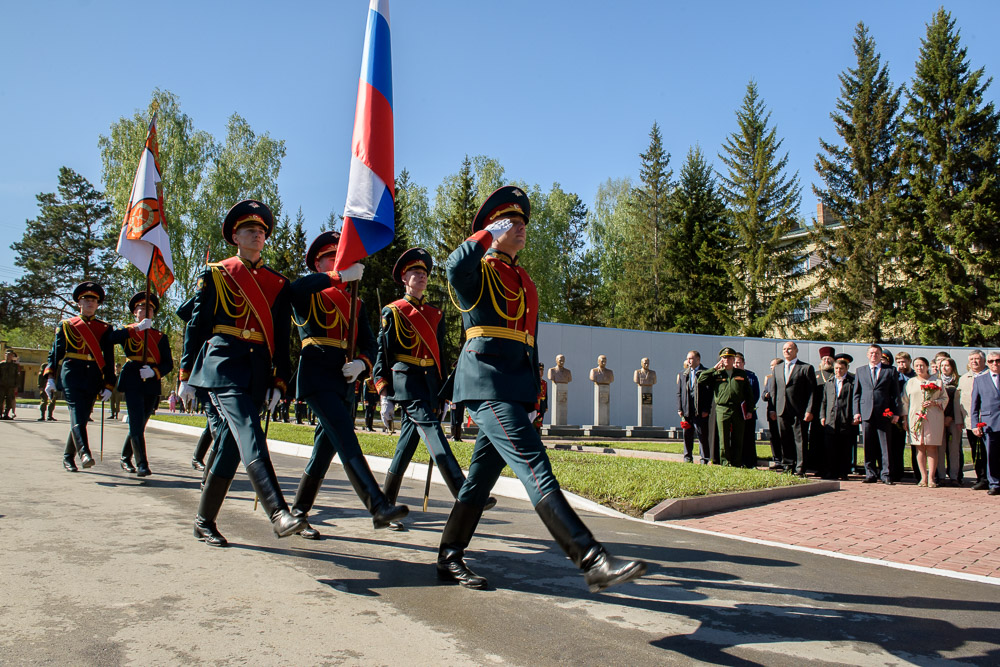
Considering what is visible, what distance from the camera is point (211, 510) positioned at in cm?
485

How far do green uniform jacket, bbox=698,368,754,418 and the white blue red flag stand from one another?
7985 mm

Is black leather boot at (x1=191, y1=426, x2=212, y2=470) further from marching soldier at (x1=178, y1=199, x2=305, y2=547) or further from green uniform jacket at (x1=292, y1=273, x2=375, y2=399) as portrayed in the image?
green uniform jacket at (x1=292, y1=273, x2=375, y2=399)

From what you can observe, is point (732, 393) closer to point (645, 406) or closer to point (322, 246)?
point (322, 246)

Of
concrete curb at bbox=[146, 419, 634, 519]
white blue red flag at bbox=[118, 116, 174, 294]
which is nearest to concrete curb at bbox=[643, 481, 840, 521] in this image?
concrete curb at bbox=[146, 419, 634, 519]

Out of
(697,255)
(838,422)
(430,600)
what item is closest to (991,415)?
(838,422)

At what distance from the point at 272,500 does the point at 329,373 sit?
124cm

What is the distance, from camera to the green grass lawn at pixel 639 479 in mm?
7236

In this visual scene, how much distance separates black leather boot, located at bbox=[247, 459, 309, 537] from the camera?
4.02m

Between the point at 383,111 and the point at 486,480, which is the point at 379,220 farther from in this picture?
the point at 486,480

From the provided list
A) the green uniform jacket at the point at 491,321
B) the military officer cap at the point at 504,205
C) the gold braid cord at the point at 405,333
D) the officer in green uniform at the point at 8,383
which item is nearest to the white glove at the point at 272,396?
the gold braid cord at the point at 405,333

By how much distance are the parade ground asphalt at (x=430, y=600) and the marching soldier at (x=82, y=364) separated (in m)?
2.41

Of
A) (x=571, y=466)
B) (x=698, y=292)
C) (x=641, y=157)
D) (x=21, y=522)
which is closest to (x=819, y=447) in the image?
(x=571, y=466)

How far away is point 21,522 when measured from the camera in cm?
530

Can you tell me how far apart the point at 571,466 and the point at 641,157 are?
137ft
